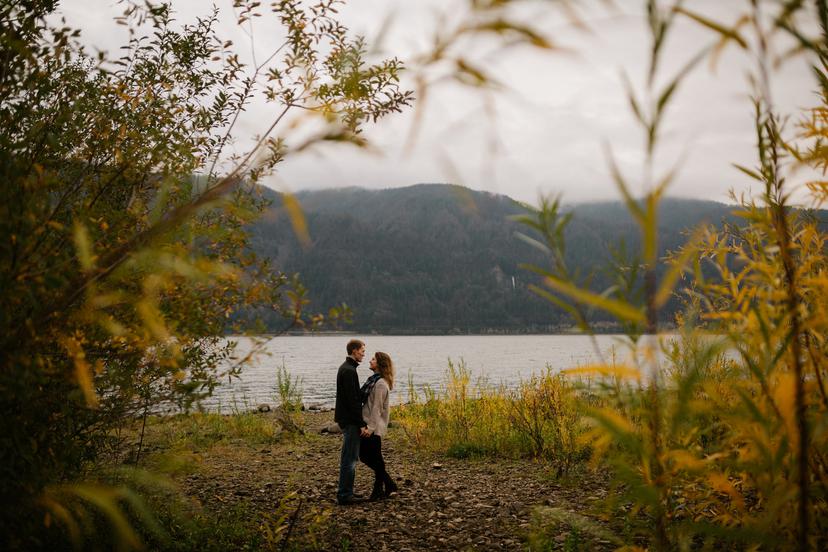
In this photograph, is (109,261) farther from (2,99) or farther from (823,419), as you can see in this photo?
(823,419)

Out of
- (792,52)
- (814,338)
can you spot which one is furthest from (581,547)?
(792,52)

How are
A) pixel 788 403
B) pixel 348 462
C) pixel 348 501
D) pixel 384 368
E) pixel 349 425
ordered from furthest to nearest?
pixel 384 368 → pixel 349 425 → pixel 348 462 → pixel 348 501 → pixel 788 403

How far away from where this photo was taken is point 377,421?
7.49 m

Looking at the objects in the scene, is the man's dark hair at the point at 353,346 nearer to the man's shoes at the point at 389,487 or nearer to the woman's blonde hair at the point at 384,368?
the woman's blonde hair at the point at 384,368

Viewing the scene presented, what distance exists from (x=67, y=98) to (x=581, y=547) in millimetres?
5570

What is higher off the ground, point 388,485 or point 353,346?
point 353,346

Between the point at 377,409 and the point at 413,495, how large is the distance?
1.32 meters

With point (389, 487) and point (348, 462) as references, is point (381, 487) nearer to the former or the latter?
point (389, 487)

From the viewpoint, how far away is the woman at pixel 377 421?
7.32m

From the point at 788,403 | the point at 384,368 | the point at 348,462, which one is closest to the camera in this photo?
the point at 788,403

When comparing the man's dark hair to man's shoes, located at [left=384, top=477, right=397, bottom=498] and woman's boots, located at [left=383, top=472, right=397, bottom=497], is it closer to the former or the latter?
woman's boots, located at [left=383, top=472, right=397, bottom=497]

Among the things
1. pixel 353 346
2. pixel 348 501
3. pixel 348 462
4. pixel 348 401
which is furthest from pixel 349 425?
pixel 353 346

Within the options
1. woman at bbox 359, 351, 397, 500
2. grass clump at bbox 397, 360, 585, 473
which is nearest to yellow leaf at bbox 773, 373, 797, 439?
woman at bbox 359, 351, 397, 500

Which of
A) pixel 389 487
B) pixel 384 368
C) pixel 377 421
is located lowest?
pixel 389 487
